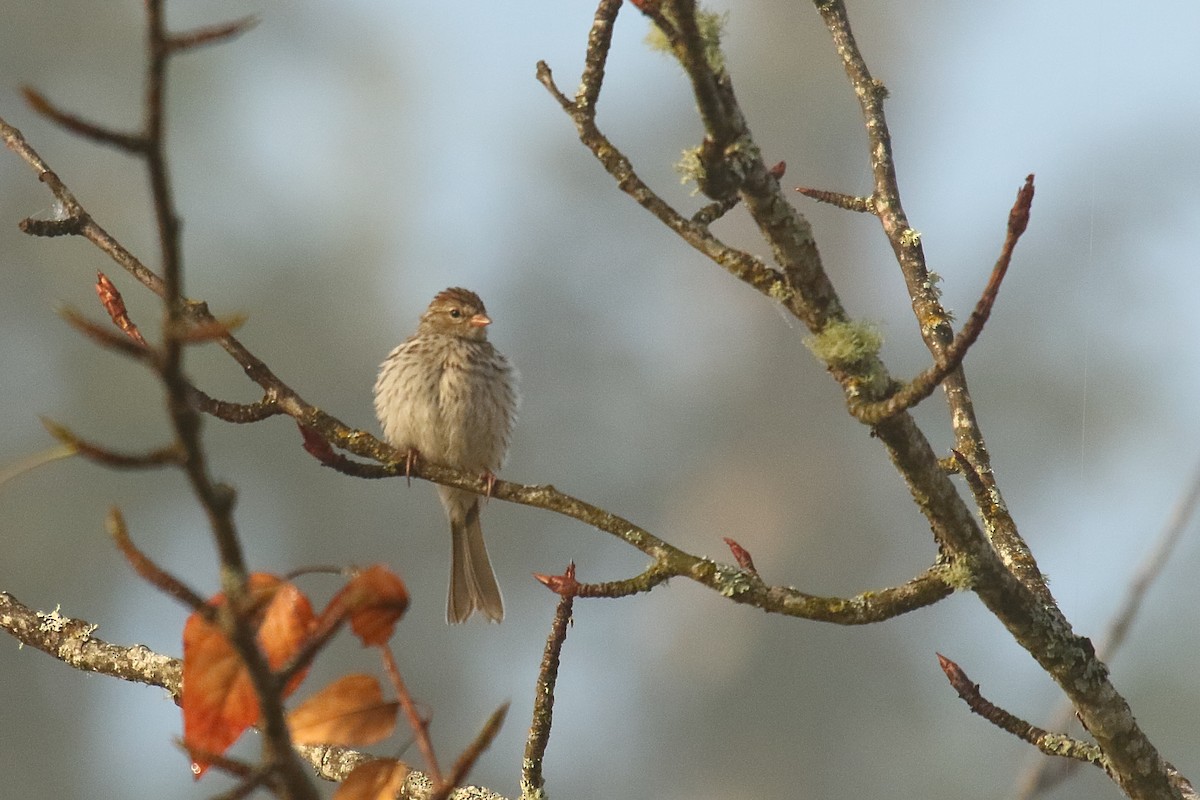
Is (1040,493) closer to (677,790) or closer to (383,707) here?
(677,790)

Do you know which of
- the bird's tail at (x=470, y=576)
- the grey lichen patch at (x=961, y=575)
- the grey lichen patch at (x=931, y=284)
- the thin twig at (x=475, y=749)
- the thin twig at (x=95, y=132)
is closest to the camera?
the thin twig at (x=95, y=132)

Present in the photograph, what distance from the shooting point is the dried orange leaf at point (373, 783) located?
1167 millimetres

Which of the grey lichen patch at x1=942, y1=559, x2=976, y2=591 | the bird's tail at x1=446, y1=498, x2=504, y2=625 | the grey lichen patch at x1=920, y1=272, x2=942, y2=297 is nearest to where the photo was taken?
the grey lichen patch at x1=942, y1=559, x2=976, y2=591

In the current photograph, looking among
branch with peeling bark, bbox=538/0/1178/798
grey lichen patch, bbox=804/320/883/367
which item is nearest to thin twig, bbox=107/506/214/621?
branch with peeling bark, bbox=538/0/1178/798

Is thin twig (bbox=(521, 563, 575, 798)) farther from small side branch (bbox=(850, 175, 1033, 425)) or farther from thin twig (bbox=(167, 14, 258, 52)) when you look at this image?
thin twig (bbox=(167, 14, 258, 52))

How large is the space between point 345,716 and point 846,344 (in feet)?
2.57

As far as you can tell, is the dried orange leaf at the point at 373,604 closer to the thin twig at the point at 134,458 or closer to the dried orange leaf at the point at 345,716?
the dried orange leaf at the point at 345,716

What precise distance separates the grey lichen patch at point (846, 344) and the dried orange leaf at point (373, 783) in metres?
0.76

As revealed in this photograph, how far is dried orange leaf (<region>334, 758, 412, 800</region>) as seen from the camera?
1.17m

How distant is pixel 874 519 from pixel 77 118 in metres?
21.3

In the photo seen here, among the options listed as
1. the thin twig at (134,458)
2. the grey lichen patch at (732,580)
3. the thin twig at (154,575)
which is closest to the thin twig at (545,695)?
the grey lichen patch at (732,580)

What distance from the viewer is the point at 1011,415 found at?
21531mm

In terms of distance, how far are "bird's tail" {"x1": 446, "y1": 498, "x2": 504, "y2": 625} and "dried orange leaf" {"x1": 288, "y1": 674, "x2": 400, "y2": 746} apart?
11.8 feet

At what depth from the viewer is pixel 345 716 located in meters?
1.19
